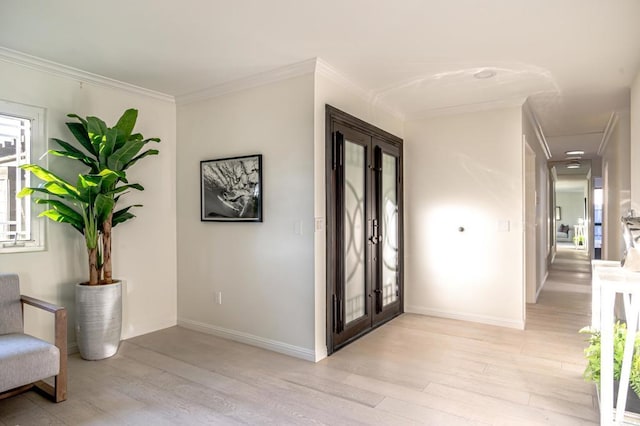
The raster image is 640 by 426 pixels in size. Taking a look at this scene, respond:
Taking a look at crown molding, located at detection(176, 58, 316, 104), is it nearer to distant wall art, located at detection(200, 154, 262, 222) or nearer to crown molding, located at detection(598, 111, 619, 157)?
distant wall art, located at detection(200, 154, 262, 222)

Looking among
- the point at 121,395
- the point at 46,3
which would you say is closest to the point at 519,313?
the point at 121,395

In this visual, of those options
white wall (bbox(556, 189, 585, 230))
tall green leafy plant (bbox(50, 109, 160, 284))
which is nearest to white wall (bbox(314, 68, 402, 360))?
tall green leafy plant (bbox(50, 109, 160, 284))

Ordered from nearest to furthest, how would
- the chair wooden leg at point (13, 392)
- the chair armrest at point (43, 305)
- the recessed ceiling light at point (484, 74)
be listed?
the chair wooden leg at point (13, 392)
the chair armrest at point (43, 305)
the recessed ceiling light at point (484, 74)

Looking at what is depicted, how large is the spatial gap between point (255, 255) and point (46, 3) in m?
2.29

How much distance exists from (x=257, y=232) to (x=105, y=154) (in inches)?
54.9

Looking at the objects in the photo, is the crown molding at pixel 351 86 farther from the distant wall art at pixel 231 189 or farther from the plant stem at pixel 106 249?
the plant stem at pixel 106 249

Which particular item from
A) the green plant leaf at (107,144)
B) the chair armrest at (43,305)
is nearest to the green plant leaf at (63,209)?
the green plant leaf at (107,144)

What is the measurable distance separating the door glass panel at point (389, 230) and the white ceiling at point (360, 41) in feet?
3.03

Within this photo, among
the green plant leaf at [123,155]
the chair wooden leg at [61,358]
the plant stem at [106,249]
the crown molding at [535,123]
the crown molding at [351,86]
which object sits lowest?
the chair wooden leg at [61,358]

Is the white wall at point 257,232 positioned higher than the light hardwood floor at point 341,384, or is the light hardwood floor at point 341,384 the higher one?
the white wall at point 257,232

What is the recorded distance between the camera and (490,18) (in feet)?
7.86

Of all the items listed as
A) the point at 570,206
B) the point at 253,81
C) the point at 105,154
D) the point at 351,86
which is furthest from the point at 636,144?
the point at 570,206

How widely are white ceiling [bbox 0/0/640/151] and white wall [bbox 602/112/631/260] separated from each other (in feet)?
2.88

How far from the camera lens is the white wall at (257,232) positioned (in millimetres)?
3227
